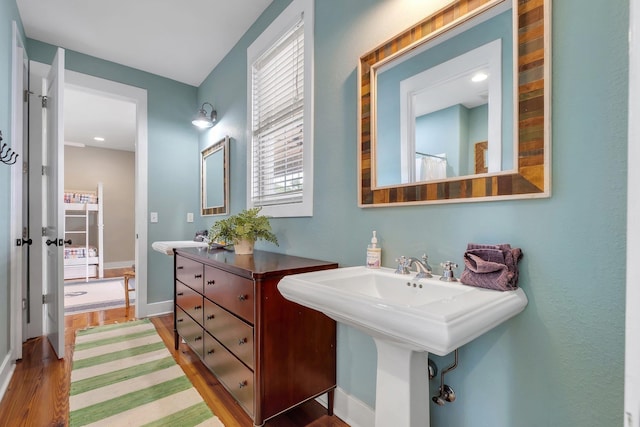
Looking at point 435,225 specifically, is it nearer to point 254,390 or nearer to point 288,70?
point 254,390

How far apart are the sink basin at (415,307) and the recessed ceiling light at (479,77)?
73cm

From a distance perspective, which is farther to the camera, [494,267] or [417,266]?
[417,266]

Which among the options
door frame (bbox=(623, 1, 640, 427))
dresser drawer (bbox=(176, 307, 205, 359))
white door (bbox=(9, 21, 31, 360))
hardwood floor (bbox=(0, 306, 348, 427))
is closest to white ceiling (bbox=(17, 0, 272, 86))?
white door (bbox=(9, 21, 31, 360))

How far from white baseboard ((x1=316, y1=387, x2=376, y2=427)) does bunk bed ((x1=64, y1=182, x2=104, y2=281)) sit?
16.6 ft

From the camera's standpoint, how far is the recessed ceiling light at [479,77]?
1.08 metres

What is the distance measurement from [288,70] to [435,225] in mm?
1554

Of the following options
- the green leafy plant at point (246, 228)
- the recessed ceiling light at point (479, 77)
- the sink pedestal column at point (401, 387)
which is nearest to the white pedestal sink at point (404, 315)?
the sink pedestal column at point (401, 387)

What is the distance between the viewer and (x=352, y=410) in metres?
1.56

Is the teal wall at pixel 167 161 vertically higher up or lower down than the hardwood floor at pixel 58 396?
higher up

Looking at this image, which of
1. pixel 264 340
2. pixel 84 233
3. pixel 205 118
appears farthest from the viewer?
pixel 84 233

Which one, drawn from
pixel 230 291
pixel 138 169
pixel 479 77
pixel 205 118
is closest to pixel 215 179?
pixel 205 118

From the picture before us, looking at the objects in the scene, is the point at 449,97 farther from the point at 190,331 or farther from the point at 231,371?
the point at 190,331

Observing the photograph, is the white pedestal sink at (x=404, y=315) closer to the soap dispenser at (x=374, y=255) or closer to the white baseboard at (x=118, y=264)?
the soap dispenser at (x=374, y=255)

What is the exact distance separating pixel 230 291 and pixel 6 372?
1.68m
